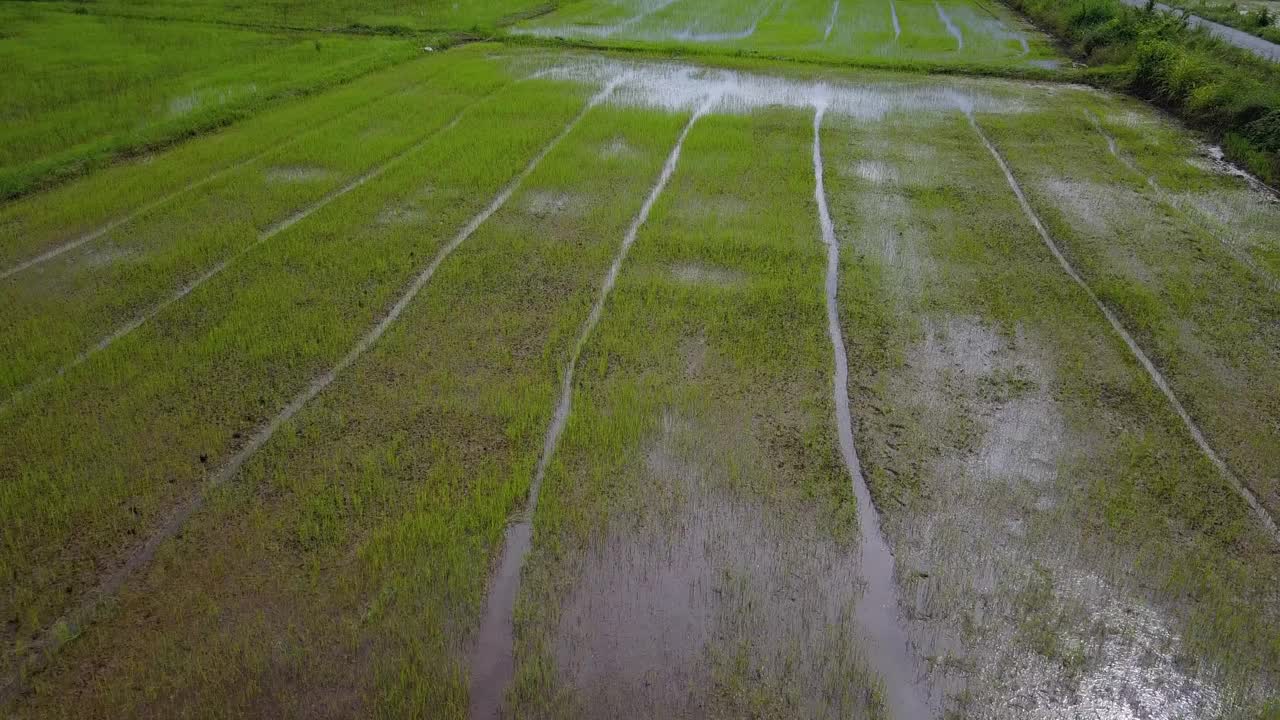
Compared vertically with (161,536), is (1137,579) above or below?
below

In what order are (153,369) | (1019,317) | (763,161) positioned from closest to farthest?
(153,369)
(1019,317)
(763,161)

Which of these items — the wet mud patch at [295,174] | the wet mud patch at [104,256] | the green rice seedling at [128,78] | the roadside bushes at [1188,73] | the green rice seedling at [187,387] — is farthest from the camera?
the roadside bushes at [1188,73]

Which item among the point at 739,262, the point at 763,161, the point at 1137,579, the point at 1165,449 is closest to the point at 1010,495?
the point at 1137,579

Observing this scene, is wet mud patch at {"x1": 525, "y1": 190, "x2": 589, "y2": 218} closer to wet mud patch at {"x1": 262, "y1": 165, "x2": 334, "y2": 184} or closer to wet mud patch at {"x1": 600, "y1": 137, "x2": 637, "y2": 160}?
wet mud patch at {"x1": 600, "y1": 137, "x2": 637, "y2": 160}

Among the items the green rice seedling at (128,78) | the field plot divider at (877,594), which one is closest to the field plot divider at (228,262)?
the green rice seedling at (128,78)

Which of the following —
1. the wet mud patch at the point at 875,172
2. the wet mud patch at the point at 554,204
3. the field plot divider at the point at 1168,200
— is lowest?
the field plot divider at the point at 1168,200

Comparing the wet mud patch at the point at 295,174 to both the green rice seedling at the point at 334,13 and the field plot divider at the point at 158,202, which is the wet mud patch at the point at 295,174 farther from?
the green rice seedling at the point at 334,13

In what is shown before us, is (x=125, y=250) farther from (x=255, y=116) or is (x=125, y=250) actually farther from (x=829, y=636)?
(x=829, y=636)
